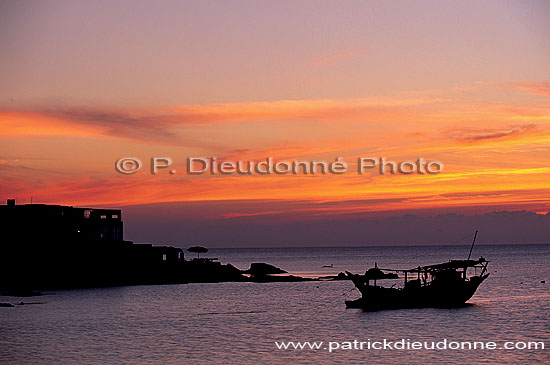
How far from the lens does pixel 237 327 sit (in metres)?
57.6

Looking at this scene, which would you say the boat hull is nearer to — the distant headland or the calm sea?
the calm sea

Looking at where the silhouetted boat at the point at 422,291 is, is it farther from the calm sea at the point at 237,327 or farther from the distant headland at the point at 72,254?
the distant headland at the point at 72,254

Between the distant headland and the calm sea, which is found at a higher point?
the distant headland

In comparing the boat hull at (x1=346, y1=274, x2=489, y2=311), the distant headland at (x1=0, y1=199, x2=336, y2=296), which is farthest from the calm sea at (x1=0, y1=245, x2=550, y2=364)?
the distant headland at (x1=0, y1=199, x2=336, y2=296)

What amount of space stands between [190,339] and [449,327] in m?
20.9

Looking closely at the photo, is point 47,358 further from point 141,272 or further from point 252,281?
point 252,281

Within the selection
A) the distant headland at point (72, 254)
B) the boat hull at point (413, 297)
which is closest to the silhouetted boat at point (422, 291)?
the boat hull at point (413, 297)

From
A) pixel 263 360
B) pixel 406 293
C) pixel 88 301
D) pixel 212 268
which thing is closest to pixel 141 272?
pixel 212 268

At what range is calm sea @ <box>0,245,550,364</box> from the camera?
146ft

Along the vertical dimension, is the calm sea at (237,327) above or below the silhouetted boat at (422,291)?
below

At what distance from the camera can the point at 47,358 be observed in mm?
44094

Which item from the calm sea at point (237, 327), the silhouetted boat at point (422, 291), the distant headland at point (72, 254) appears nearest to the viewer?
the calm sea at point (237, 327)

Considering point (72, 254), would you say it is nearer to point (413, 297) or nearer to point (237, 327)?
point (237, 327)

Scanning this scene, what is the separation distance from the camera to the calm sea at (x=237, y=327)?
4450 cm
